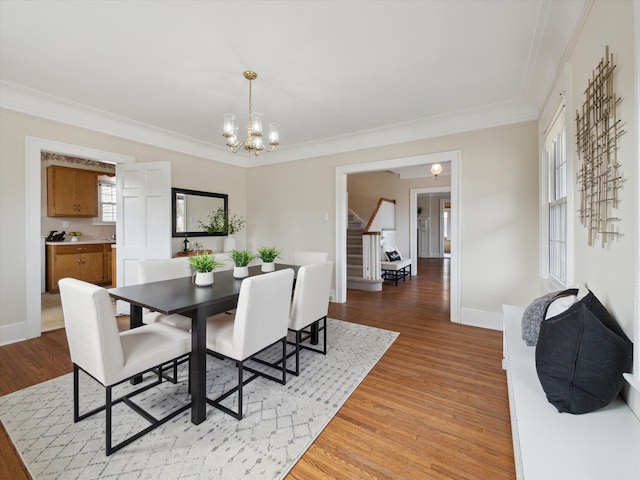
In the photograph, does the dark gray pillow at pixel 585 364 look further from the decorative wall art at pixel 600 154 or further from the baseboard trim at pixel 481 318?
the baseboard trim at pixel 481 318

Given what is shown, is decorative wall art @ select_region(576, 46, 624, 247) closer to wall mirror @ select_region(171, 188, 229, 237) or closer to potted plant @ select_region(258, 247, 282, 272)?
potted plant @ select_region(258, 247, 282, 272)

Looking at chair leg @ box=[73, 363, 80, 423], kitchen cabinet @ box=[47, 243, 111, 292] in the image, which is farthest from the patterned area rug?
kitchen cabinet @ box=[47, 243, 111, 292]

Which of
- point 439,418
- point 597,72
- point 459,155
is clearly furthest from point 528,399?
point 459,155

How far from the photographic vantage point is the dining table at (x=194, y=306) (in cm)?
177

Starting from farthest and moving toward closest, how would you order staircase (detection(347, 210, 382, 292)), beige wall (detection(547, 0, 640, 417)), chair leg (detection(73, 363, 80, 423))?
staircase (detection(347, 210, 382, 292)) → chair leg (detection(73, 363, 80, 423)) → beige wall (detection(547, 0, 640, 417))

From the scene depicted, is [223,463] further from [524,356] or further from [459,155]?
[459,155]

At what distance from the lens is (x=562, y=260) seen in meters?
2.58

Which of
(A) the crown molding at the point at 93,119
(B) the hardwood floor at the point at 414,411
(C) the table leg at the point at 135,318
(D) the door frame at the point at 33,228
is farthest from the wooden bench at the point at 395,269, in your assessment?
(D) the door frame at the point at 33,228

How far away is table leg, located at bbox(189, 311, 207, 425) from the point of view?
69.9 inches

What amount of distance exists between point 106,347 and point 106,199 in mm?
5842

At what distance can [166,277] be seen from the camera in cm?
278

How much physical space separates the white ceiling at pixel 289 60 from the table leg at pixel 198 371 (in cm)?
200

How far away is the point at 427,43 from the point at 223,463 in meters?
3.03

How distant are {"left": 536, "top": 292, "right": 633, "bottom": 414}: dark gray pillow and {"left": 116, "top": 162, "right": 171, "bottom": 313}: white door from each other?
392 centimetres
